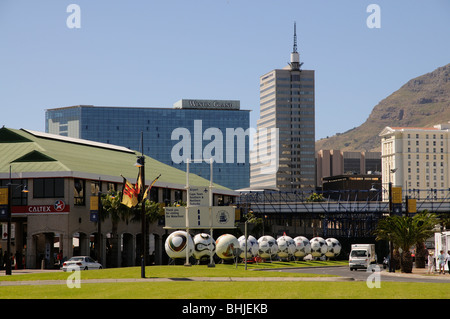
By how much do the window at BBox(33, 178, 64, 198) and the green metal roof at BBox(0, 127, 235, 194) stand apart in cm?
90

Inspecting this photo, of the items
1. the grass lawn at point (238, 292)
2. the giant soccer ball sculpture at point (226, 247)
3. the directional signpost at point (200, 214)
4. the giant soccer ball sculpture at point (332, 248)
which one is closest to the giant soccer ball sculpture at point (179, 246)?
the directional signpost at point (200, 214)

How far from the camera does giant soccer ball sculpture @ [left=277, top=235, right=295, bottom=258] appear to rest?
74.4 metres

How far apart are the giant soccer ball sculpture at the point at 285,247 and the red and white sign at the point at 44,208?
2276 centimetres

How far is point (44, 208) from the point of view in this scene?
72.9 meters

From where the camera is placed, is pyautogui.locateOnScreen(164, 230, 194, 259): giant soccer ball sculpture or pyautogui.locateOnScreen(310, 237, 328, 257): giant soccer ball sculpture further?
pyautogui.locateOnScreen(310, 237, 328, 257): giant soccer ball sculpture

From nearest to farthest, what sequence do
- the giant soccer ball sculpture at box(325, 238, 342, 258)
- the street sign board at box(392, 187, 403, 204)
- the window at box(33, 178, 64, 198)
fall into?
1. the street sign board at box(392, 187, 403, 204)
2. the window at box(33, 178, 64, 198)
3. the giant soccer ball sculpture at box(325, 238, 342, 258)

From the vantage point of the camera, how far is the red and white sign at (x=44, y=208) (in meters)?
72.7

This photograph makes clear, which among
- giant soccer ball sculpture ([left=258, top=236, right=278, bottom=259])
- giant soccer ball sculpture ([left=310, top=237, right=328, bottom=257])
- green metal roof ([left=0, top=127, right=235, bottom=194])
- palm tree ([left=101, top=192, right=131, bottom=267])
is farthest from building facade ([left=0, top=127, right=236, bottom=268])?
giant soccer ball sculpture ([left=310, top=237, right=328, bottom=257])

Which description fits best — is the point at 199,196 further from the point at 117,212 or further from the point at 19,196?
the point at 19,196

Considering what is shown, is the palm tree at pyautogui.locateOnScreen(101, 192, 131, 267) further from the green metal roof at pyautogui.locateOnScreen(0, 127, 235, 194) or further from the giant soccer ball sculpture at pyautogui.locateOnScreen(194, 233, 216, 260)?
the giant soccer ball sculpture at pyautogui.locateOnScreen(194, 233, 216, 260)

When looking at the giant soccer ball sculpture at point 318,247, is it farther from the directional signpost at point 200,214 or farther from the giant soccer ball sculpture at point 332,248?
the directional signpost at point 200,214
